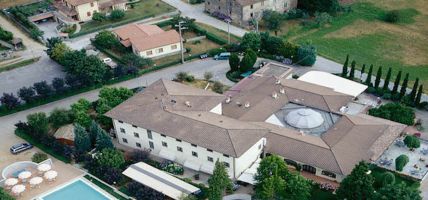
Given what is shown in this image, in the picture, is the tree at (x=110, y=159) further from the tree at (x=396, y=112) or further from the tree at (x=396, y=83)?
the tree at (x=396, y=83)

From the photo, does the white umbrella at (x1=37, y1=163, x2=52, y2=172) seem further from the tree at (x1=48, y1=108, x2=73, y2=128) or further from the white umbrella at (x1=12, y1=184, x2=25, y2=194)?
the tree at (x1=48, y1=108, x2=73, y2=128)

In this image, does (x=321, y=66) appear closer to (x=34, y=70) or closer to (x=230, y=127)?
(x=230, y=127)

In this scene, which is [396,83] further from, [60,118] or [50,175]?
[50,175]

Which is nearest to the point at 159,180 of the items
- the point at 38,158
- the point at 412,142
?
the point at 38,158

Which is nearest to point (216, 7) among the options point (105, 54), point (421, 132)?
point (105, 54)

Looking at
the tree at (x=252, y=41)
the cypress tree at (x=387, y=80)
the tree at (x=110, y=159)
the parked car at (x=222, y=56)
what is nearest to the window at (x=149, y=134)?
the tree at (x=110, y=159)
